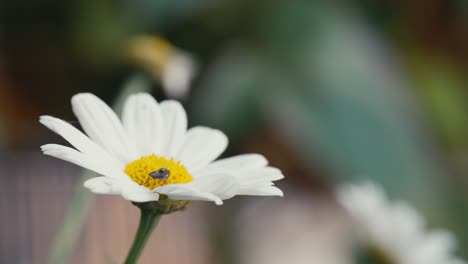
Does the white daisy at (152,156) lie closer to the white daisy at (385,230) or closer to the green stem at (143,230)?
the green stem at (143,230)

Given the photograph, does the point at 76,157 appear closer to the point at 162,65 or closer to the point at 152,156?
the point at 152,156

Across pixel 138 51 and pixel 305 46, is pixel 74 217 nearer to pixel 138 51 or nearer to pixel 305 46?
pixel 138 51

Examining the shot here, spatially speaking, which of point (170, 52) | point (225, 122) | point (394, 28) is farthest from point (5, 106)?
point (170, 52)

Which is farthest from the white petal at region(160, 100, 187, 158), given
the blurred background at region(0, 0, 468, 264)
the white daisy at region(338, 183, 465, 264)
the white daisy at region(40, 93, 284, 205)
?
the blurred background at region(0, 0, 468, 264)

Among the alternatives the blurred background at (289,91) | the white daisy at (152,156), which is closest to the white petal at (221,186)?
the white daisy at (152,156)

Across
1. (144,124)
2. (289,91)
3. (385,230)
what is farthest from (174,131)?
(289,91)

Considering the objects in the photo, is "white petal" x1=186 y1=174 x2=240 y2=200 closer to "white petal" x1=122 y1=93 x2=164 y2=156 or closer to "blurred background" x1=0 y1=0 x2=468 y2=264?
"white petal" x1=122 y1=93 x2=164 y2=156

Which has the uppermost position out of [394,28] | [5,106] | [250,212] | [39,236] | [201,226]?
[394,28]

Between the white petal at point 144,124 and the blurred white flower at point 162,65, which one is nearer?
the white petal at point 144,124

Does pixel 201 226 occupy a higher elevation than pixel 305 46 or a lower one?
lower

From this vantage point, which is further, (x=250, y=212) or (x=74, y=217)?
(x=250, y=212)
